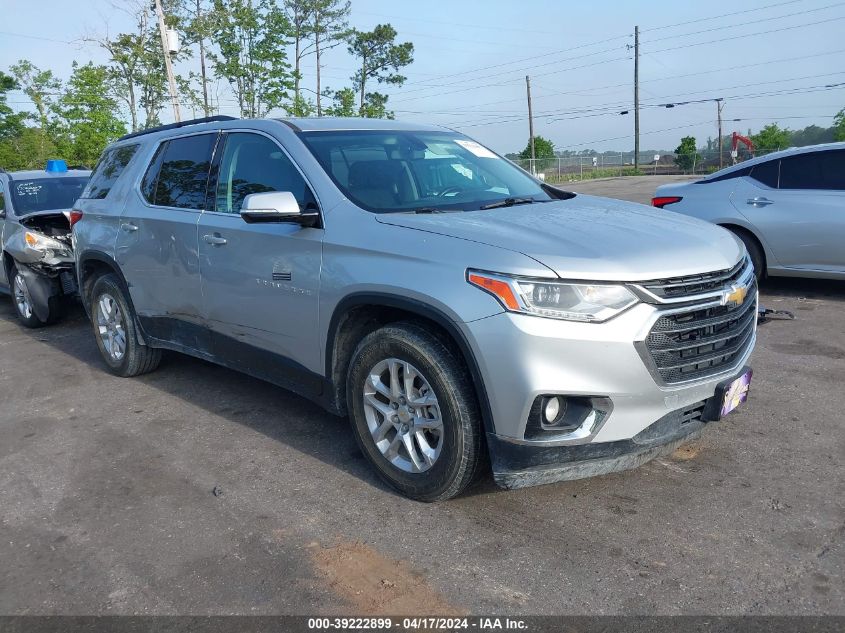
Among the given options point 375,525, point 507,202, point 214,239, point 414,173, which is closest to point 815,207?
point 507,202

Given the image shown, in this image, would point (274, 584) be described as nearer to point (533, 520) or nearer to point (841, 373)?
point (533, 520)

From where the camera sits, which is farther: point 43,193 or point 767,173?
point 43,193

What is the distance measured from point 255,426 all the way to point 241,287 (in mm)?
940

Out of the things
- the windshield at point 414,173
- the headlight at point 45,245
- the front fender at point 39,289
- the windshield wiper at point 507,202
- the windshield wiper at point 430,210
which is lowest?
the front fender at point 39,289

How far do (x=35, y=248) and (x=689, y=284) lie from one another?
673cm

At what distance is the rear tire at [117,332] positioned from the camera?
5.71m

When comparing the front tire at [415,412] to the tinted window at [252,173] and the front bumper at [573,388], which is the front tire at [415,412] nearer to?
the front bumper at [573,388]

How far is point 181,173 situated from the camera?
16.8 ft

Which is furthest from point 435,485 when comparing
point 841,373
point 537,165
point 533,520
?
point 537,165

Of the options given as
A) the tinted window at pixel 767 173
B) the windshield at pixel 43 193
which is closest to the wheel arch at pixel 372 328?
the tinted window at pixel 767 173

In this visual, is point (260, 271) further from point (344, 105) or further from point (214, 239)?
point (344, 105)

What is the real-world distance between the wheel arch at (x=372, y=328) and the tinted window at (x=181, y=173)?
5.18ft

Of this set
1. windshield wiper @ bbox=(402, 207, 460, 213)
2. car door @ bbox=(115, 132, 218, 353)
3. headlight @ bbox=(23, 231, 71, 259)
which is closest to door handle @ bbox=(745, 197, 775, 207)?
windshield wiper @ bbox=(402, 207, 460, 213)

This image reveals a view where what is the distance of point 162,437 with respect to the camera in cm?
466
